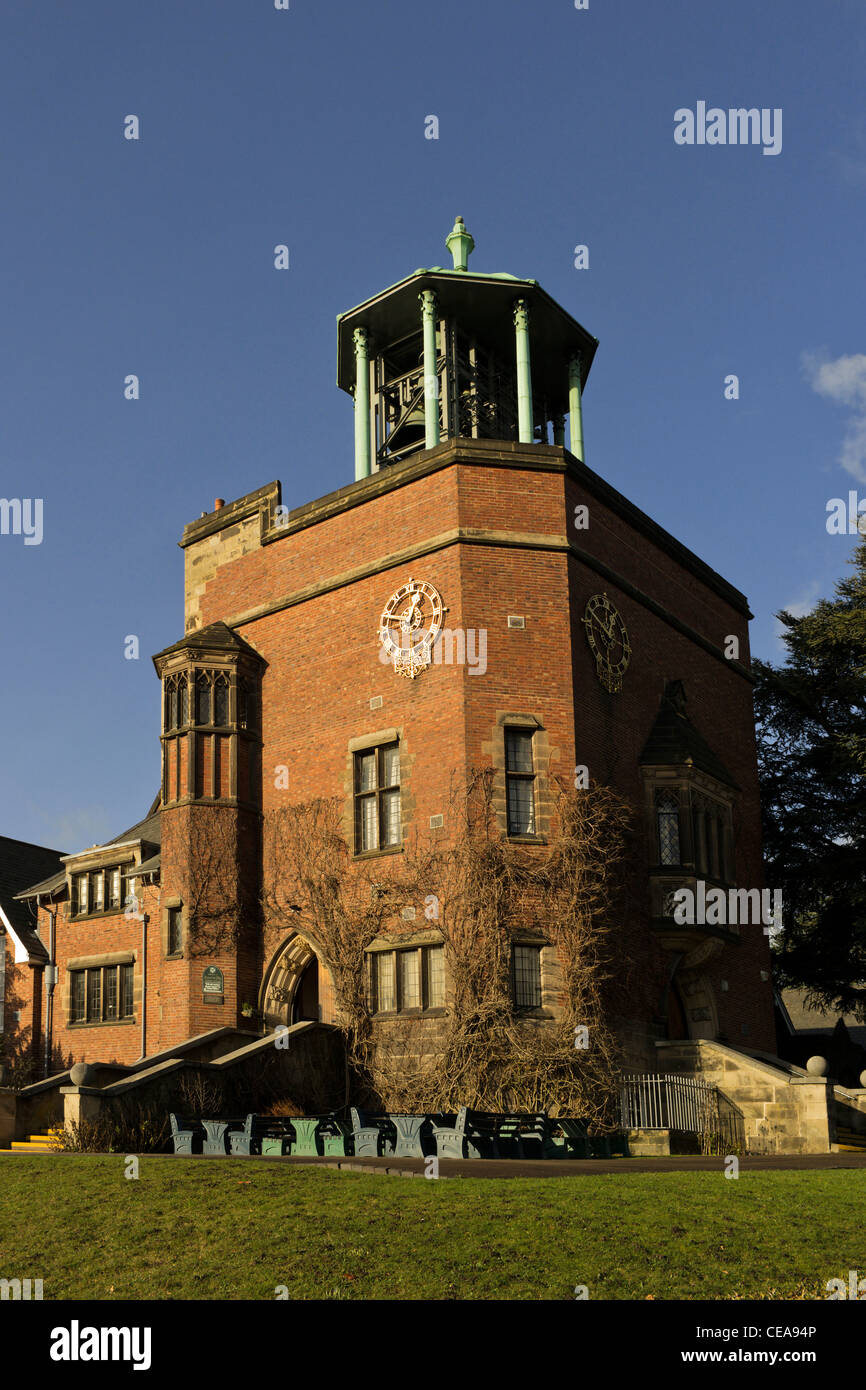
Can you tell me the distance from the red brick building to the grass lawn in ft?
32.9

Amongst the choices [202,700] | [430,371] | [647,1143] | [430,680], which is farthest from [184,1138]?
[430,371]

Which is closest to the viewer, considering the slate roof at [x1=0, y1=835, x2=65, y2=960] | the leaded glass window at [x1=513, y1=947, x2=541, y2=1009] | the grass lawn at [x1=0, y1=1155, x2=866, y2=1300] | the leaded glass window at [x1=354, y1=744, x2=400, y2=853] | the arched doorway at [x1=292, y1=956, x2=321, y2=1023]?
the grass lawn at [x1=0, y1=1155, x2=866, y2=1300]

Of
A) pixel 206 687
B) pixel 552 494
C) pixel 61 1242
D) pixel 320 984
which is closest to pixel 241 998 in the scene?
pixel 320 984

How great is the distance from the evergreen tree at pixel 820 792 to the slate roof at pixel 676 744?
753 centimetres

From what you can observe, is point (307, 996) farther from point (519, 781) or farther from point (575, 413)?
point (575, 413)

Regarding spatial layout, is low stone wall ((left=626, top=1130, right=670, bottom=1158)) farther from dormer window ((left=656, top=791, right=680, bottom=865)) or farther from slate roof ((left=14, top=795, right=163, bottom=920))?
slate roof ((left=14, top=795, right=163, bottom=920))

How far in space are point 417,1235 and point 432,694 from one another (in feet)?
49.1

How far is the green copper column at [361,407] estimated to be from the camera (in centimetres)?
3206

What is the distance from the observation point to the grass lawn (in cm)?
1088

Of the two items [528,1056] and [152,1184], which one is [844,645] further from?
[152,1184]

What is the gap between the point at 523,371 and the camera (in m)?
30.1

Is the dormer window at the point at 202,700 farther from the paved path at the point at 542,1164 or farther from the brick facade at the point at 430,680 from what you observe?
the paved path at the point at 542,1164

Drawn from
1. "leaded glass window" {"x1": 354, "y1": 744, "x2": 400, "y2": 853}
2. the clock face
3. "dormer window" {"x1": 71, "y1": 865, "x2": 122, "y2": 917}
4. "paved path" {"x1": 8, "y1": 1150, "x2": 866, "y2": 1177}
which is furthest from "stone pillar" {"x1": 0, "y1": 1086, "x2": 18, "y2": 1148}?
the clock face
